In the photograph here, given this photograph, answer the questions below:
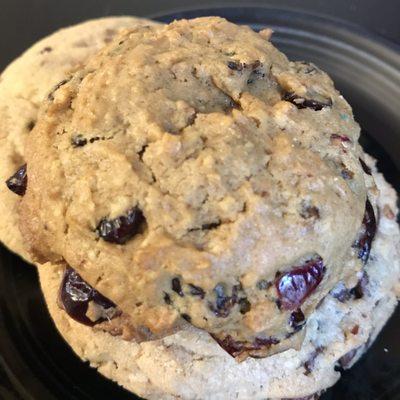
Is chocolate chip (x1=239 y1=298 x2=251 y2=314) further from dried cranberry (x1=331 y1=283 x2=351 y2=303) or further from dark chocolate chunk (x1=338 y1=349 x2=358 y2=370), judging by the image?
dark chocolate chunk (x1=338 y1=349 x2=358 y2=370)

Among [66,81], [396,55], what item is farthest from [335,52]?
[66,81]

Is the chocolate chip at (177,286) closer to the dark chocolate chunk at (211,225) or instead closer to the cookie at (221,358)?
the dark chocolate chunk at (211,225)

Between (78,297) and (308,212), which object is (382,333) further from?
(78,297)

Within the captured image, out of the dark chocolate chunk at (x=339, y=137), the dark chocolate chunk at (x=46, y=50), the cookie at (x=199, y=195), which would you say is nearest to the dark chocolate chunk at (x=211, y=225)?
the cookie at (x=199, y=195)

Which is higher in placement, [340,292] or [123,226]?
[123,226]

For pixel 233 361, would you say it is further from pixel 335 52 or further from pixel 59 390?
pixel 335 52

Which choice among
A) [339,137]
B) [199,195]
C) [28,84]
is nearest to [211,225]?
[199,195]

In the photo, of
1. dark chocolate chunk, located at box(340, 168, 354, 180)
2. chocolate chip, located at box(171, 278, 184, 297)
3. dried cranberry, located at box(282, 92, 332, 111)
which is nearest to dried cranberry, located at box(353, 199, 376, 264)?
dark chocolate chunk, located at box(340, 168, 354, 180)
